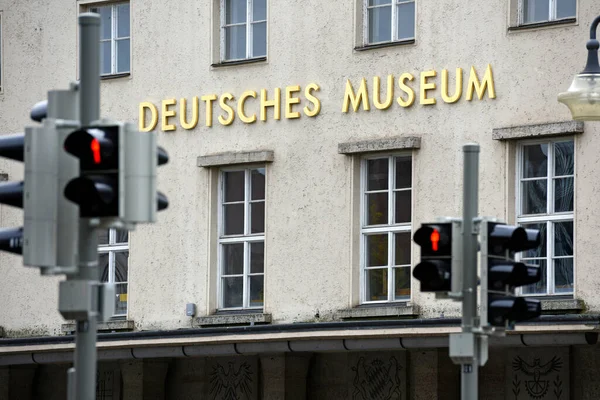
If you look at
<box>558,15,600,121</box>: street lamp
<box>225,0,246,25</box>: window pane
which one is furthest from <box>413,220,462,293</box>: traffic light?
<box>225,0,246,25</box>: window pane

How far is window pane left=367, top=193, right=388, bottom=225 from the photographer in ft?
82.4

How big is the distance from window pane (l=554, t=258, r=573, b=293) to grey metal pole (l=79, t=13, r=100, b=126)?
12856 mm

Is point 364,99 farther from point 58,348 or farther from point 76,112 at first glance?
point 76,112

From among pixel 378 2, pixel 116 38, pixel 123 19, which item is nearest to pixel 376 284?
pixel 378 2

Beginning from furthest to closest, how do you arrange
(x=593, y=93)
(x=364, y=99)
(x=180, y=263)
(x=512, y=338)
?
(x=180, y=263) < (x=364, y=99) < (x=512, y=338) < (x=593, y=93)

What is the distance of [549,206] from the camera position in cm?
2347

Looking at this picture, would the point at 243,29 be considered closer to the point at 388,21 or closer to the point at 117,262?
the point at 388,21

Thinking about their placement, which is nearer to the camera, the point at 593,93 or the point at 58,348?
the point at 593,93

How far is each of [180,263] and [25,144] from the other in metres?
16.2

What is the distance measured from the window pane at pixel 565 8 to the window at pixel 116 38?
295 inches

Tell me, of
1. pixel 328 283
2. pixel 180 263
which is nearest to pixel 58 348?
pixel 180 263

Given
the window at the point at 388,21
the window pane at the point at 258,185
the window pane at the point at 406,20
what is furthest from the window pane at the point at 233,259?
the window pane at the point at 406,20

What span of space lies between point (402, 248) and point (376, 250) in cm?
46

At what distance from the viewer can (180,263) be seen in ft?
89.0
